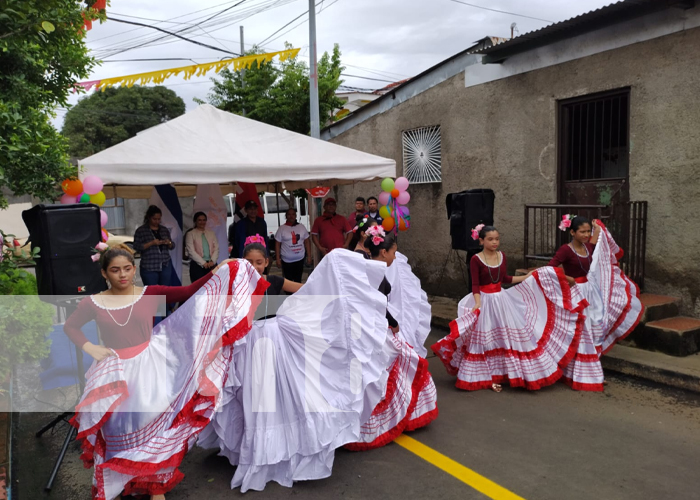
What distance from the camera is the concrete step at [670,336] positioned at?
6242 millimetres

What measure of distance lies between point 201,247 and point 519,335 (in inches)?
184

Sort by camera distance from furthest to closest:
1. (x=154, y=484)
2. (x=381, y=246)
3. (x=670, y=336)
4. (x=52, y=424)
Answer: (x=670, y=336) < (x=381, y=246) < (x=52, y=424) < (x=154, y=484)

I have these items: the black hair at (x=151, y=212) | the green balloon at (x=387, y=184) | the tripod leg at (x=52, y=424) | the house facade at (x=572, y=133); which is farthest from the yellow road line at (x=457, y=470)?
the green balloon at (x=387, y=184)

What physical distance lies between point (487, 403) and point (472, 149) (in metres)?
5.60

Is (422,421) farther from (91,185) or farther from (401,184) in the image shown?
(401,184)

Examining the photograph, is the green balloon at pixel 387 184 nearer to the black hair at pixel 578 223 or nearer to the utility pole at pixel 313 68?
the utility pole at pixel 313 68

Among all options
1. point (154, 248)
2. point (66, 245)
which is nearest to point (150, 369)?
point (66, 245)

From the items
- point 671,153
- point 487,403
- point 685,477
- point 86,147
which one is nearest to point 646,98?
point 671,153

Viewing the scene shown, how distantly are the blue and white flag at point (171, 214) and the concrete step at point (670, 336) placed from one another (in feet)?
19.5

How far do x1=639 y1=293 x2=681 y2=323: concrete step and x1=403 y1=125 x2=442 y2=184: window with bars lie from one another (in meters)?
4.55

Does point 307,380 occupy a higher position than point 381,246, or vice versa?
point 381,246

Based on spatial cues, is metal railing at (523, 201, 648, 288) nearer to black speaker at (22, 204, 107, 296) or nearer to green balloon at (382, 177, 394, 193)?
green balloon at (382, 177, 394, 193)

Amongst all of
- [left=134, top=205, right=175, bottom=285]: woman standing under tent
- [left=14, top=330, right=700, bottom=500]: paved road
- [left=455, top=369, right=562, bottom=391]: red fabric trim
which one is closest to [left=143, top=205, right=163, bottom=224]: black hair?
[left=134, top=205, right=175, bottom=285]: woman standing under tent

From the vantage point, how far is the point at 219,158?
702 cm
